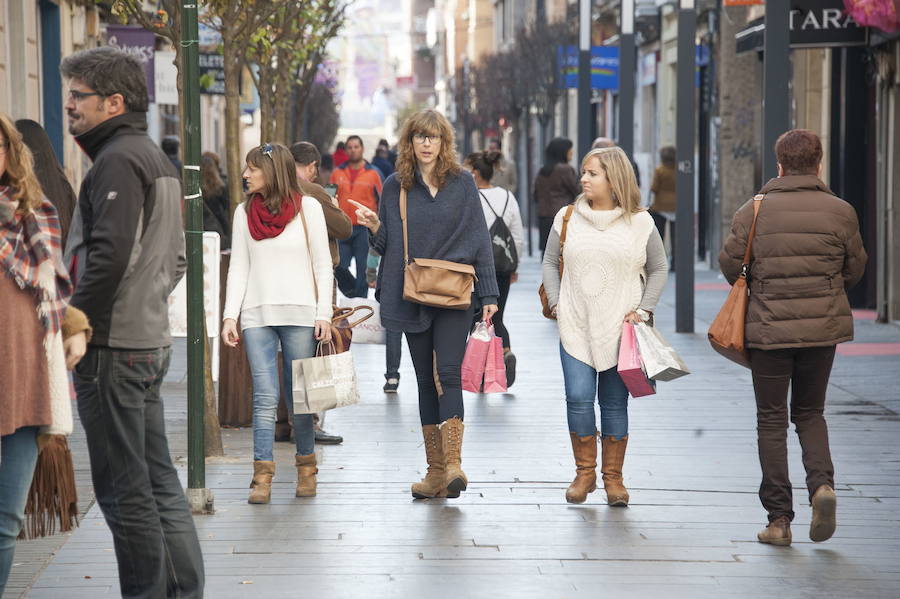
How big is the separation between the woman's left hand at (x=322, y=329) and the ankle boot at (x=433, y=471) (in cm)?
70

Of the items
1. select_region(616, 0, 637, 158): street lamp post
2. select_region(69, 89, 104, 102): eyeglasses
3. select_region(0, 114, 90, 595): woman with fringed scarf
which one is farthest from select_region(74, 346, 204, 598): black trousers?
select_region(616, 0, 637, 158): street lamp post

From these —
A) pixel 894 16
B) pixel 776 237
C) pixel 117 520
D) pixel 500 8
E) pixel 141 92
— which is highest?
pixel 500 8

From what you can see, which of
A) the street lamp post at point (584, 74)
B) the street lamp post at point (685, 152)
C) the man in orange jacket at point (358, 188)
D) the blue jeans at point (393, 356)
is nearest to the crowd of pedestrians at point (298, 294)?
the blue jeans at point (393, 356)

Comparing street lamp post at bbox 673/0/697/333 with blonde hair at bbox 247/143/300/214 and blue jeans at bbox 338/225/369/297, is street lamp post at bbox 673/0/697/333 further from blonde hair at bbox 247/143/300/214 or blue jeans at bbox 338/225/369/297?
blonde hair at bbox 247/143/300/214

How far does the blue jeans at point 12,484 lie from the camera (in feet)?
15.8

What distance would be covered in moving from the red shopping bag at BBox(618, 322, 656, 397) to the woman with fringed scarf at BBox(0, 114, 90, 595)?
127 inches

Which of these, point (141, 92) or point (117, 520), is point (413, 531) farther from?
point (141, 92)

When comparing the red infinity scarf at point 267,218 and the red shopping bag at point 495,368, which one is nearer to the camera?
the red infinity scarf at point 267,218

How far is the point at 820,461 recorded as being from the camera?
683 centimetres

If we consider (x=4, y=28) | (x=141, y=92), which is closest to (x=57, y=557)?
(x=141, y=92)

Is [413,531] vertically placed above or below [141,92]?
below

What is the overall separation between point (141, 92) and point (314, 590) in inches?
77.4

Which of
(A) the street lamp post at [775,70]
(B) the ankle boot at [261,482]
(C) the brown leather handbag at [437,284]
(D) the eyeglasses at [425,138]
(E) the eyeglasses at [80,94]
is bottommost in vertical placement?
(B) the ankle boot at [261,482]

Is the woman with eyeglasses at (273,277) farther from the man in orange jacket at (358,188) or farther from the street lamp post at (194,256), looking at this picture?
the man in orange jacket at (358,188)
